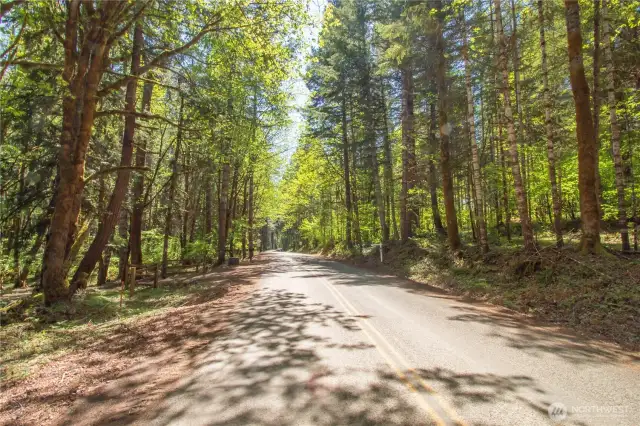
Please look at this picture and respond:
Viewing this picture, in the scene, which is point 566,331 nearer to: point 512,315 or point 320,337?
point 512,315

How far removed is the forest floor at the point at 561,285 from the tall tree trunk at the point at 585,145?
0.62 meters

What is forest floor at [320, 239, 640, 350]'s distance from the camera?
6.88m

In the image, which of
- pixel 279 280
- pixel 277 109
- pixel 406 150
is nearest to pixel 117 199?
pixel 279 280

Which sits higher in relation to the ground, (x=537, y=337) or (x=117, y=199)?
(x=117, y=199)

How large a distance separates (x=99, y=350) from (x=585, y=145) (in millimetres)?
12753

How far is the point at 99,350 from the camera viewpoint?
6574 millimetres

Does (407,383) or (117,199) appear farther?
(117,199)

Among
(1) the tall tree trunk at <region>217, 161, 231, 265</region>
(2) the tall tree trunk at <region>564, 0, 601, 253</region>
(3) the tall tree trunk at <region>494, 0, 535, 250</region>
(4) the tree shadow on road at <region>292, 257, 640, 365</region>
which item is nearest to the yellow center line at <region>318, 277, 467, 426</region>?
(4) the tree shadow on road at <region>292, 257, 640, 365</region>

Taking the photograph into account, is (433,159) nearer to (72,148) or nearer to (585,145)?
(585,145)

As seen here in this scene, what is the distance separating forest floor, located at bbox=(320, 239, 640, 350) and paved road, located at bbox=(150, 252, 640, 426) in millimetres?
973

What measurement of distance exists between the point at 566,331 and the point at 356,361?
4469mm

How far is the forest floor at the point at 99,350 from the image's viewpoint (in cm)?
452

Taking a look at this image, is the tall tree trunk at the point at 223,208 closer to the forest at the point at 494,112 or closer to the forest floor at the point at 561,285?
the forest at the point at 494,112

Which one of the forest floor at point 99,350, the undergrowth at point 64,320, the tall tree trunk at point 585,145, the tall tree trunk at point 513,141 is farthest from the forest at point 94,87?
the tall tree trunk at point 585,145
